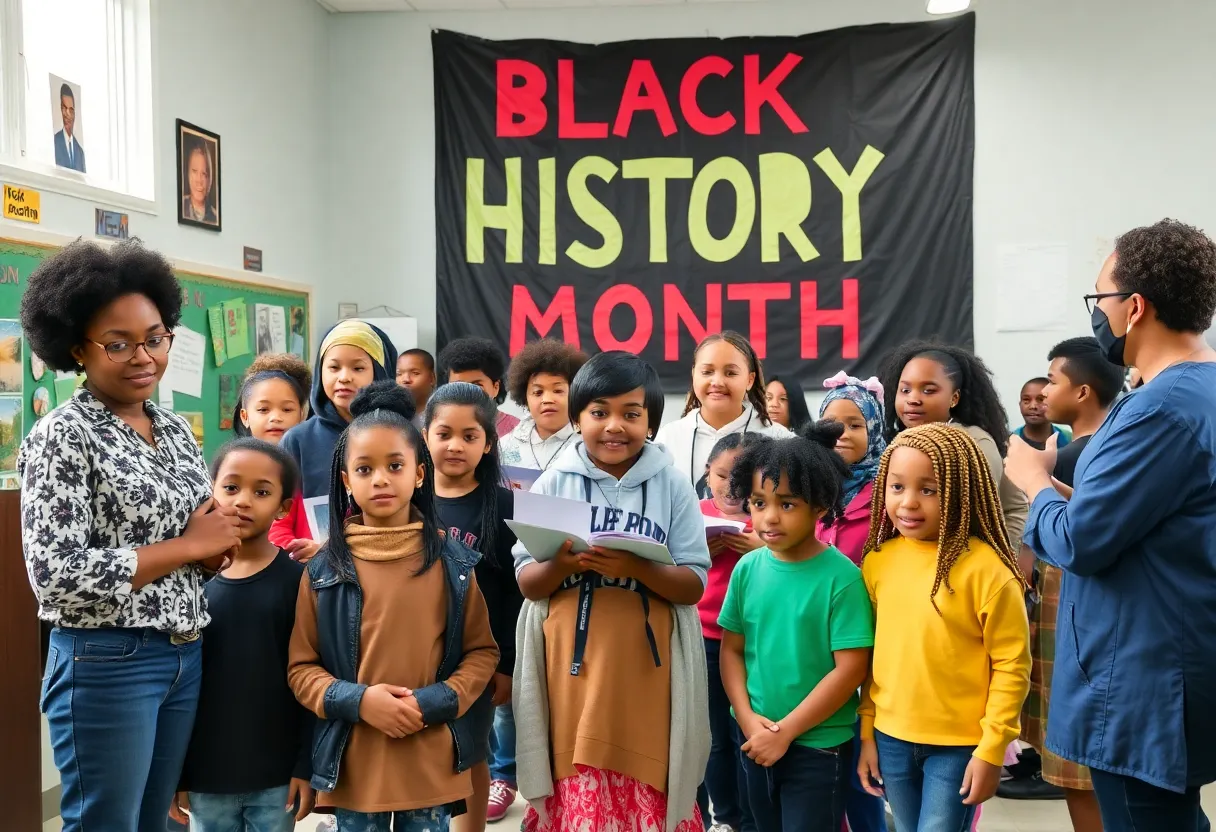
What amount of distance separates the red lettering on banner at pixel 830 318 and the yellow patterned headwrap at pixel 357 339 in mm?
3135

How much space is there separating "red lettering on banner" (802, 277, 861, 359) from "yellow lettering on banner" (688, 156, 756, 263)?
1.51 feet

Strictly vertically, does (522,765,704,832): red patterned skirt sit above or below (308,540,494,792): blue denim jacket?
below

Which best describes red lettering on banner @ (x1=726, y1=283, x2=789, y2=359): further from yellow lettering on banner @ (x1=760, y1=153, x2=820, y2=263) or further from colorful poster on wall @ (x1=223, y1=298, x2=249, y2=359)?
colorful poster on wall @ (x1=223, y1=298, x2=249, y2=359)

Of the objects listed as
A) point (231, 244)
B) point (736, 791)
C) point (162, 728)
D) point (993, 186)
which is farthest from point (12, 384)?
point (993, 186)

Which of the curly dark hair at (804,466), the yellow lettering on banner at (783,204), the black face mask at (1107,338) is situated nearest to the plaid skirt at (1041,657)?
the curly dark hair at (804,466)

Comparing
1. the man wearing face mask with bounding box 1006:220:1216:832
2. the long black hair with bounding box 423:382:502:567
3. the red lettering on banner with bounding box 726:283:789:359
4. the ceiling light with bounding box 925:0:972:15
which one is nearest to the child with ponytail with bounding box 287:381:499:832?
the long black hair with bounding box 423:382:502:567

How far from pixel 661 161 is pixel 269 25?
2.17m

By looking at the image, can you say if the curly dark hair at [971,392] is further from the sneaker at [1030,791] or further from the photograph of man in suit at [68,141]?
the photograph of man in suit at [68,141]

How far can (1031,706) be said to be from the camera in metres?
2.56

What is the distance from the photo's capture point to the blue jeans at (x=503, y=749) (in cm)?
313

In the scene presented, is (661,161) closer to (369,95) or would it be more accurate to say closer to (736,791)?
(369,95)

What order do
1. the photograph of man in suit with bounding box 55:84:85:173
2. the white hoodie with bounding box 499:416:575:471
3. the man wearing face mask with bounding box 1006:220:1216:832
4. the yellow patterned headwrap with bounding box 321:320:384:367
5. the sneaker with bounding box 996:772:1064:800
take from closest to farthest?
the man wearing face mask with bounding box 1006:220:1216:832 < the yellow patterned headwrap with bounding box 321:320:384:367 < the white hoodie with bounding box 499:416:575:471 < the sneaker with bounding box 996:772:1064:800 < the photograph of man in suit with bounding box 55:84:85:173

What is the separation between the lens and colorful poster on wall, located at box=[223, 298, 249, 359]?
4387 millimetres

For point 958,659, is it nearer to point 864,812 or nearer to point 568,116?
point 864,812
